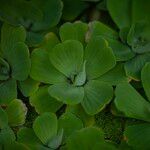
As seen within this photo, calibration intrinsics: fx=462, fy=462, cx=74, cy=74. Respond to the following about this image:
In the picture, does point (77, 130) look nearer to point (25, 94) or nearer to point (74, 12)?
point (25, 94)

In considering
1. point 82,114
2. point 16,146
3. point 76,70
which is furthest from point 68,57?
point 16,146

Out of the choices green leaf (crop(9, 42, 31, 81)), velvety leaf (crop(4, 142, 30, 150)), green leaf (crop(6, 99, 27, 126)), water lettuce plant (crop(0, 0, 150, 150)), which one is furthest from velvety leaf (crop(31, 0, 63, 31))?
velvety leaf (crop(4, 142, 30, 150))

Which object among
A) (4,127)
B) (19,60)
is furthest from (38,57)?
(4,127)

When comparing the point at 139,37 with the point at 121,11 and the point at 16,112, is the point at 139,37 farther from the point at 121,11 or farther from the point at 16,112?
the point at 16,112

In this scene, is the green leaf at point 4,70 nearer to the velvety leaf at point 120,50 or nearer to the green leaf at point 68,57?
the green leaf at point 68,57

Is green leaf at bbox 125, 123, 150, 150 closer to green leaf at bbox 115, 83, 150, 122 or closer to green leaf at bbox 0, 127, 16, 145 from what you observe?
green leaf at bbox 115, 83, 150, 122
